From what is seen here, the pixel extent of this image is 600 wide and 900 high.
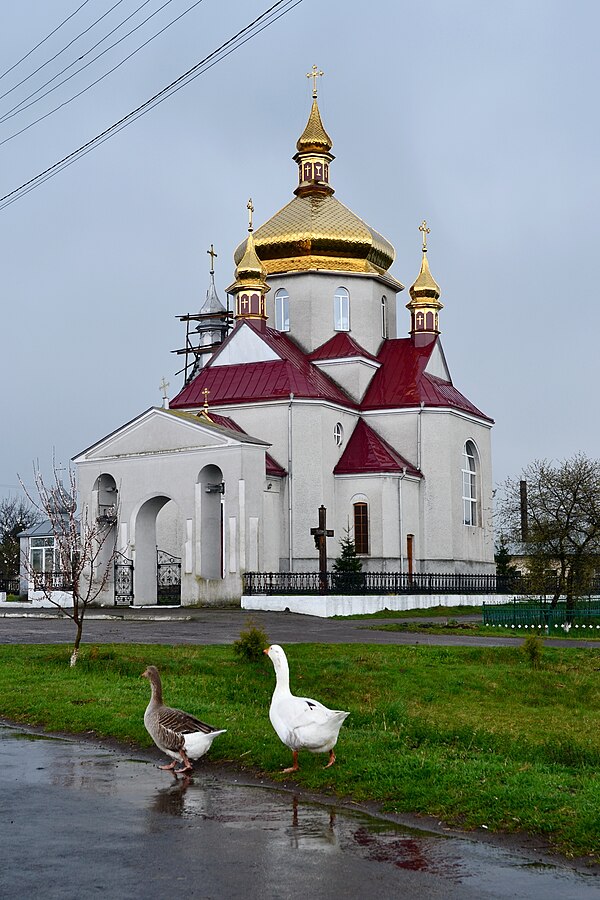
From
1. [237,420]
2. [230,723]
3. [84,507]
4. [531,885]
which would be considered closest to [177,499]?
[84,507]

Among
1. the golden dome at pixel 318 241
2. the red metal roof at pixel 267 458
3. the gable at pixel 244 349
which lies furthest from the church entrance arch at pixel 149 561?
the golden dome at pixel 318 241

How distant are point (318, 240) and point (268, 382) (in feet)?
22.9

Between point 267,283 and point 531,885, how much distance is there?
40756 millimetres

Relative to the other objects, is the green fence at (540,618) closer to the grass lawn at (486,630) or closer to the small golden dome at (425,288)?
the grass lawn at (486,630)

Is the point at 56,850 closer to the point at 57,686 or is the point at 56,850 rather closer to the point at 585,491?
the point at 57,686

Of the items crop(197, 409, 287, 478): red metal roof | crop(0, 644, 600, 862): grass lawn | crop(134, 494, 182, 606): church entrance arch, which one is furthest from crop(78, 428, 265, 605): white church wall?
crop(0, 644, 600, 862): grass lawn

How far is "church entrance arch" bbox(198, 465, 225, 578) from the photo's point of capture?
3353cm

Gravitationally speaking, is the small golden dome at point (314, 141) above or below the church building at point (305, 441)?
above

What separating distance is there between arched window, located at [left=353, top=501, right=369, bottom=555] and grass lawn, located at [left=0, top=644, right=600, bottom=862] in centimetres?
2189

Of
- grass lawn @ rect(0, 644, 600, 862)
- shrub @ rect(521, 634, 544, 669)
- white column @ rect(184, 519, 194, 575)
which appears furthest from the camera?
white column @ rect(184, 519, 194, 575)

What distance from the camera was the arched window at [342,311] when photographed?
44906 millimetres

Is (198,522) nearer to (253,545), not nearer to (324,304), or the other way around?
(253,545)

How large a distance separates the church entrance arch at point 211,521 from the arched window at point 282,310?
12.5m

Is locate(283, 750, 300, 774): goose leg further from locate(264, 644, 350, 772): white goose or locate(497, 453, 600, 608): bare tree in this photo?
locate(497, 453, 600, 608): bare tree
